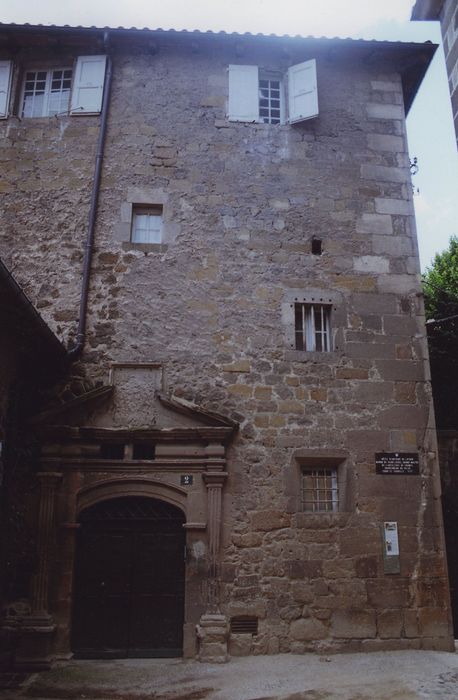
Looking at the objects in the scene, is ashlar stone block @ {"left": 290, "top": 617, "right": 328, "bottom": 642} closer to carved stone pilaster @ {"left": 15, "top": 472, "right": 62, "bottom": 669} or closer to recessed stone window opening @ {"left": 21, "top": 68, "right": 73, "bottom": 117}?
carved stone pilaster @ {"left": 15, "top": 472, "right": 62, "bottom": 669}

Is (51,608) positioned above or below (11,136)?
below

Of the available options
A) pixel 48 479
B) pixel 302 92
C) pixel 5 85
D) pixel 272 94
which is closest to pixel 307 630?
pixel 48 479

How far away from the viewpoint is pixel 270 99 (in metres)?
9.07

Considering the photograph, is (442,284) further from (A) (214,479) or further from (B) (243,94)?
(A) (214,479)

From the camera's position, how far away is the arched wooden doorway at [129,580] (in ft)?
22.6

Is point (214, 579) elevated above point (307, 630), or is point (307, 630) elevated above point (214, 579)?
point (214, 579)

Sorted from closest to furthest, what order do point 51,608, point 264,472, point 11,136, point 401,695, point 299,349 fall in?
point 401,695 → point 51,608 → point 264,472 → point 299,349 → point 11,136

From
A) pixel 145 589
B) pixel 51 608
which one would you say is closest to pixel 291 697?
pixel 145 589

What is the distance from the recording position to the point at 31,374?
7.60 metres

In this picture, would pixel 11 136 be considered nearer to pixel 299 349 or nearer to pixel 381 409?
pixel 299 349

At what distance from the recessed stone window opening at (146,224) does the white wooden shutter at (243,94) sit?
1840 millimetres

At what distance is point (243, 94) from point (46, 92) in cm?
298

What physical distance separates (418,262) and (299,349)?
2138 mm

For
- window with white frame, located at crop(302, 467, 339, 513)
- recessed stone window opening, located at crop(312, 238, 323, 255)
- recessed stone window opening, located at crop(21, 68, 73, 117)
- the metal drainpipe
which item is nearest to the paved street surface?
window with white frame, located at crop(302, 467, 339, 513)
